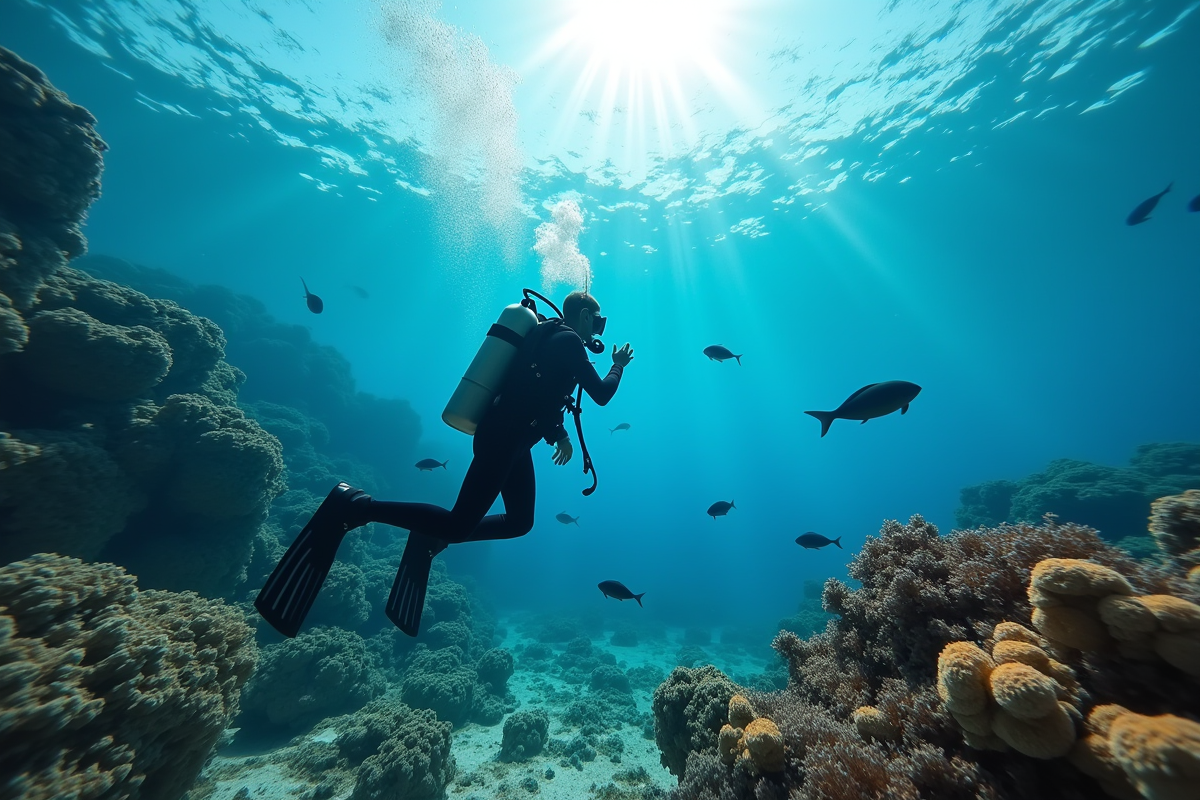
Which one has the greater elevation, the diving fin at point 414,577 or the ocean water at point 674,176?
the ocean water at point 674,176

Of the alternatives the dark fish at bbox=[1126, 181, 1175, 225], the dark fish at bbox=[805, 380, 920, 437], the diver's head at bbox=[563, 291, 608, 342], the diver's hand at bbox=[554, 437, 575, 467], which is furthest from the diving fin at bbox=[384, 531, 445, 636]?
the dark fish at bbox=[1126, 181, 1175, 225]

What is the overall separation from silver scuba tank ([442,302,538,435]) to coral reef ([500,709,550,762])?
25.3 ft

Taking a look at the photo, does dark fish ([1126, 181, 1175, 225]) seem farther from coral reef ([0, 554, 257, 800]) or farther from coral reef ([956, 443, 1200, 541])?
coral reef ([0, 554, 257, 800])

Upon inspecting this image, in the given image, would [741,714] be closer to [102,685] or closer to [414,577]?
[414,577]

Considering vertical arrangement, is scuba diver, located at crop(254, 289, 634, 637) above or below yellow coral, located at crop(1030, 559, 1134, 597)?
above

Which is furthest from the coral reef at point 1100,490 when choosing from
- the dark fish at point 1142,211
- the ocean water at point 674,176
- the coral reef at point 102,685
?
the coral reef at point 102,685

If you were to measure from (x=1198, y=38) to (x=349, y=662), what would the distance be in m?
40.2

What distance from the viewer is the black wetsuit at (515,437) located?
11.7 ft

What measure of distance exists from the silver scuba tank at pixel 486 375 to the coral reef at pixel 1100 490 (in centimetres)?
1724

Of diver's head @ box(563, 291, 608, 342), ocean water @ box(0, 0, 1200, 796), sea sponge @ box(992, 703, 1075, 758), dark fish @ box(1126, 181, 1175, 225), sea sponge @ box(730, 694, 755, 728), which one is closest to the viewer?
sea sponge @ box(992, 703, 1075, 758)

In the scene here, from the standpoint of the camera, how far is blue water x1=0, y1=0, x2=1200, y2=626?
20031mm

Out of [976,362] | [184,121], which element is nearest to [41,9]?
[184,121]

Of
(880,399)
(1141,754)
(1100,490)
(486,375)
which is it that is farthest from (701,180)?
(1141,754)

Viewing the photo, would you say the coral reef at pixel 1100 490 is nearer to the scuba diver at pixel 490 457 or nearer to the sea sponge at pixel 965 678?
the sea sponge at pixel 965 678
